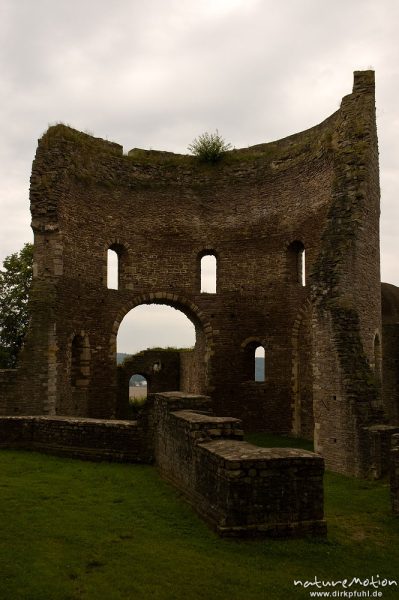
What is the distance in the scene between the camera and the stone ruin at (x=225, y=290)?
1312 cm

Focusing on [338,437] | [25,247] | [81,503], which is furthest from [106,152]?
[81,503]

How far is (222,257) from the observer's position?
20891 millimetres

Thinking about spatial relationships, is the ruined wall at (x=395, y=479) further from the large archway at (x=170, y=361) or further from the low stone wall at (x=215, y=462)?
the large archway at (x=170, y=361)

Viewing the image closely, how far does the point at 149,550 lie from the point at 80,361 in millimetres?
12628

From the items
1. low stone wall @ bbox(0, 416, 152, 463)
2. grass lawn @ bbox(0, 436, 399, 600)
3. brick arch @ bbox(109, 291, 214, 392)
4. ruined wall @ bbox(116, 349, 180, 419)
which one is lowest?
grass lawn @ bbox(0, 436, 399, 600)

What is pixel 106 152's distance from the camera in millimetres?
20453

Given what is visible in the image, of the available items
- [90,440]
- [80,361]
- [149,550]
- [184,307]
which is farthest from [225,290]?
[149,550]

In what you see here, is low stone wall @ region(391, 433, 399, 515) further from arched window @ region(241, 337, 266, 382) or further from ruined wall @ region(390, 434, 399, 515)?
arched window @ region(241, 337, 266, 382)

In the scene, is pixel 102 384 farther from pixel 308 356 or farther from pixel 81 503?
pixel 81 503

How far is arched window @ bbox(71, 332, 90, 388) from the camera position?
18641 mm

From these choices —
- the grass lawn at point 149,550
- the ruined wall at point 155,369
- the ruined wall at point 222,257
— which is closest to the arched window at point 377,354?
the ruined wall at point 222,257

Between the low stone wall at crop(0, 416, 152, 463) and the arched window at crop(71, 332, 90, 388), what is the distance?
5.67 m

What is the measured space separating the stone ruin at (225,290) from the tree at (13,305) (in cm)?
489

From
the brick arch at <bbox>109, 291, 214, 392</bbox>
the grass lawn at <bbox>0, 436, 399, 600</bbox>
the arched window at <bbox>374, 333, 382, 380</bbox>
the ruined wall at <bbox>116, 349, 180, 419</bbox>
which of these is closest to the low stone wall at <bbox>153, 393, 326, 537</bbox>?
the grass lawn at <bbox>0, 436, 399, 600</bbox>
